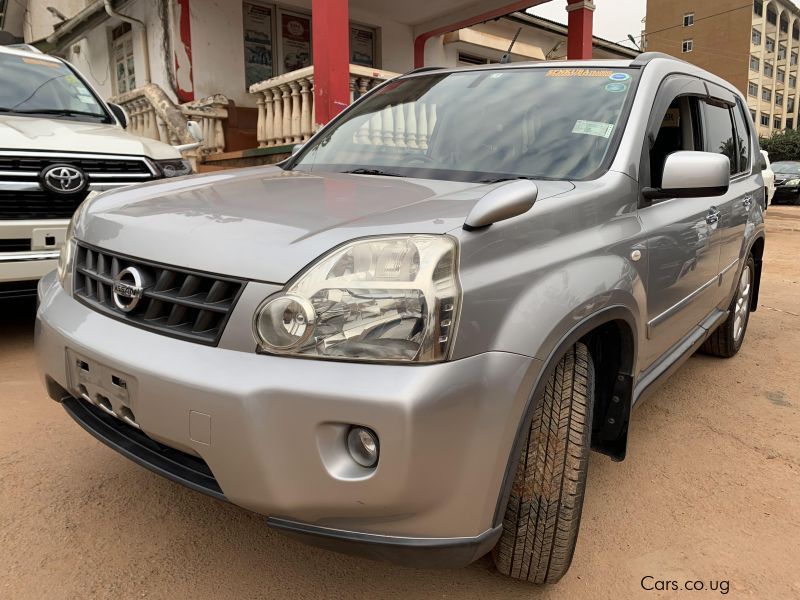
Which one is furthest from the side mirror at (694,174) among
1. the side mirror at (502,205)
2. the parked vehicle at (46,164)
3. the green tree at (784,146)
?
the green tree at (784,146)

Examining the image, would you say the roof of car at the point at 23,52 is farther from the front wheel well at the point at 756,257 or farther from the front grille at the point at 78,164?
the front wheel well at the point at 756,257

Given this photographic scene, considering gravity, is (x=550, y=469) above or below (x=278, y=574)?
above

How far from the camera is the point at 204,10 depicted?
32.6 feet

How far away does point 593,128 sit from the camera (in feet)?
7.70

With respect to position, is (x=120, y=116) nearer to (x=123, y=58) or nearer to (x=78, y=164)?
(x=78, y=164)

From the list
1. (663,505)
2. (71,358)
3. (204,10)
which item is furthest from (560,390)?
(204,10)

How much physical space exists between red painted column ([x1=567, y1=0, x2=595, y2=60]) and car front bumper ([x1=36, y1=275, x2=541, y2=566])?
10068mm

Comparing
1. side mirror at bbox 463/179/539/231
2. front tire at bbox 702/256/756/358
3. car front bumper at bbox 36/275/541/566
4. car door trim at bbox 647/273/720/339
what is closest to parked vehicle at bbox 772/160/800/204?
front tire at bbox 702/256/756/358

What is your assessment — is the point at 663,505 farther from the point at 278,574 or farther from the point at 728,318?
the point at 728,318

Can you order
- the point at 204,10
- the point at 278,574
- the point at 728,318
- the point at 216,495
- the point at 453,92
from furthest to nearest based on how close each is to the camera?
1. the point at 204,10
2. the point at 728,318
3. the point at 453,92
4. the point at 278,574
5. the point at 216,495

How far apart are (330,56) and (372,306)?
5987mm

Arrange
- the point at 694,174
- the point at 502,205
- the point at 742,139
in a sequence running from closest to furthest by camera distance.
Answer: the point at 502,205
the point at 694,174
the point at 742,139

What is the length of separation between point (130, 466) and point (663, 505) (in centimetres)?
201

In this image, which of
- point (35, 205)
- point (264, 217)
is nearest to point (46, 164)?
point (35, 205)
